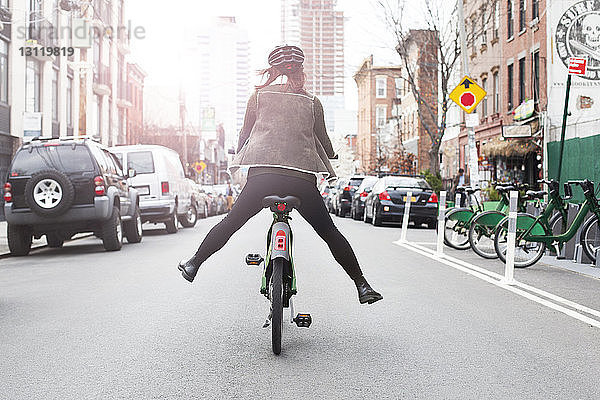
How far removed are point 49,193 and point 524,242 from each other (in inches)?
287

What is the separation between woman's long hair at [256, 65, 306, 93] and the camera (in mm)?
5738

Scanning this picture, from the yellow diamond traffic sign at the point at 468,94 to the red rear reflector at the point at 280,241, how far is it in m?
17.5

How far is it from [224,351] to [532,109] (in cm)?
2321

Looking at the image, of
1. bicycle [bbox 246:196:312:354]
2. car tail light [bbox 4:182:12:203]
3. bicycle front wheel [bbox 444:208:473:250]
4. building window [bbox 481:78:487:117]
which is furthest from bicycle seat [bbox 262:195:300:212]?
building window [bbox 481:78:487:117]

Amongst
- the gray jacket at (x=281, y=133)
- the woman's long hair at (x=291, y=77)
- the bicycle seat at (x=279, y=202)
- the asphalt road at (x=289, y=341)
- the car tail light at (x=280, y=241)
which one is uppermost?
the woman's long hair at (x=291, y=77)

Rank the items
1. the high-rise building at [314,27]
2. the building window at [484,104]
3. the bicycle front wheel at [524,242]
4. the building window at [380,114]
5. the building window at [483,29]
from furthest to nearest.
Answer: the high-rise building at [314,27], the building window at [380,114], the building window at [484,104], the building window at [483,29], the bicycle front wheel at [524,242]

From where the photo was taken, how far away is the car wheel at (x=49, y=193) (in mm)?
12723

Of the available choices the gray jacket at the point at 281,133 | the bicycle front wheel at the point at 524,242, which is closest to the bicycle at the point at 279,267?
the gray jacket at the point at 281,133

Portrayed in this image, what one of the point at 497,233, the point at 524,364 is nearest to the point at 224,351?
the point at 524,364

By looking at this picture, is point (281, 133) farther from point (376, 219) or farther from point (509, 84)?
point (509, 84)

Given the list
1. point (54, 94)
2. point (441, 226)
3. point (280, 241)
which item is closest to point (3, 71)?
point (54, 94)

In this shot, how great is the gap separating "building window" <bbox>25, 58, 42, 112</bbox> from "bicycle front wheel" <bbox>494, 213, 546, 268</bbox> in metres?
23.5

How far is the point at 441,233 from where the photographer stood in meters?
13.1

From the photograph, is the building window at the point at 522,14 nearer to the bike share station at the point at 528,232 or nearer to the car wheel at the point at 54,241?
the bike share station at the point at 528,232
